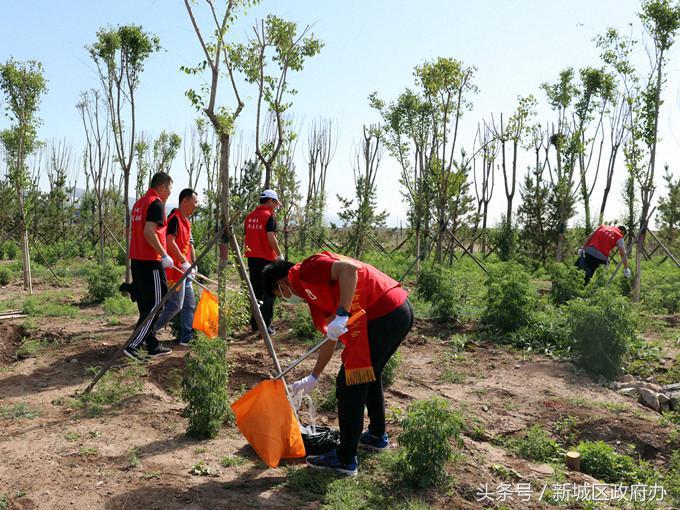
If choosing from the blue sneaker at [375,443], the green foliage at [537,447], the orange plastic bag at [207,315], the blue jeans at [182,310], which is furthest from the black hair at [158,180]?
the green foliage at [537,447]

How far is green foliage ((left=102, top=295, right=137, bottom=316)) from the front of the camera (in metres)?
7.99

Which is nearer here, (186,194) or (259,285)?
(186,194)

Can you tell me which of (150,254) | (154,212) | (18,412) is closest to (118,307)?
(150,254)

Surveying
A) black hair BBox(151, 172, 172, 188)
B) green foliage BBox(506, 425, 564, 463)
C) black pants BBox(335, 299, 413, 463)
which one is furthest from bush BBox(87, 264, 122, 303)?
green foliage BBox(506, 425, 564, 463)

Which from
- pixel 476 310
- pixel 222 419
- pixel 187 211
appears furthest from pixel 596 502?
pixel 476 310

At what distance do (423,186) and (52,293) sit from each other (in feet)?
27.5

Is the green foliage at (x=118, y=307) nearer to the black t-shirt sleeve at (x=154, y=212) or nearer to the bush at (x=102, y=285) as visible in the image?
the bush at (x=102, y=285)

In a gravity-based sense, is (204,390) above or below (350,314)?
below

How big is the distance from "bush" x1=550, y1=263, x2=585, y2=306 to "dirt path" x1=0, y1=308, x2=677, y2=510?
6.91 feet

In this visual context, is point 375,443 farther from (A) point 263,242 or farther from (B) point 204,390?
(A) point 263,242

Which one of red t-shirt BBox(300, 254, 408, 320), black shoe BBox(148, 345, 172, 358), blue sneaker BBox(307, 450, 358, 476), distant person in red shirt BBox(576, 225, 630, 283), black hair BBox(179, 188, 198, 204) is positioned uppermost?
black hair BBox(179, 188, 198, 204)

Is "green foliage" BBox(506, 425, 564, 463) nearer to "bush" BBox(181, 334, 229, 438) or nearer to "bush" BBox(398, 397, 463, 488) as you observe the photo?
"bush" BBox(398, 397, 463, 488)

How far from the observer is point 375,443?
12.5 feet

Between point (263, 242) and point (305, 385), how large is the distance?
10.4 ft
